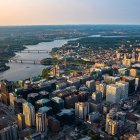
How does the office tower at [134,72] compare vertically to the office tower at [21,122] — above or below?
above

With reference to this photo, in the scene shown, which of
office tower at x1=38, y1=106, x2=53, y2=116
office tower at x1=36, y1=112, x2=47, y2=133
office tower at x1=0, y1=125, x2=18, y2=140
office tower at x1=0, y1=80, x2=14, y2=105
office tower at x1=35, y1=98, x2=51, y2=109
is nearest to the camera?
office tower at x1=0, y1=125, x2=18, y2=140

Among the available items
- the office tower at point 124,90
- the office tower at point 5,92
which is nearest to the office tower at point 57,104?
the office tower at point 5,92

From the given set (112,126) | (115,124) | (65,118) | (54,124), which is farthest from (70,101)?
(115,124)

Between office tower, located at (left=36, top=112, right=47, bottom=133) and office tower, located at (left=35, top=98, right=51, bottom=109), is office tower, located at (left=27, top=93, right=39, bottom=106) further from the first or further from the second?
office tower, located at (left=36, top=112, right=47, bottom=133)

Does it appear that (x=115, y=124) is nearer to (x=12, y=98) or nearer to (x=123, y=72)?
(x=12, y=98)

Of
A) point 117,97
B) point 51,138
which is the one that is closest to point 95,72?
point 117,97

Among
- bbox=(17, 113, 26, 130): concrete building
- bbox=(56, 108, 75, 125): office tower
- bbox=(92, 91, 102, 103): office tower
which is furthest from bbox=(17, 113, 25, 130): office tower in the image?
bbox=(92, 91, 102, 103): office tower

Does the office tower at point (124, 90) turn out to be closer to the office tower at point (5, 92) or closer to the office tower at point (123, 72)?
the office tower at point (123, 72)
